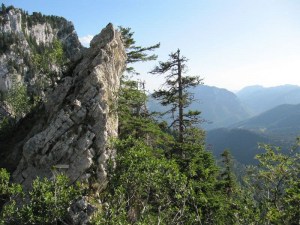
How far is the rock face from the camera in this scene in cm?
3228

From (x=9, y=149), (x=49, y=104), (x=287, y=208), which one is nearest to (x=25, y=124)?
(x=9, y=149)

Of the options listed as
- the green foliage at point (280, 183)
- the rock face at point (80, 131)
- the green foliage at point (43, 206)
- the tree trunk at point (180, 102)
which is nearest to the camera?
the green foliage at point (280, 183)

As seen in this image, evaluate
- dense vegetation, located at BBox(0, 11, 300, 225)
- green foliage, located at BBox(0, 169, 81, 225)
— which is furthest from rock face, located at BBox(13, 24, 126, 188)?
green foliage, located at BBox(0, 169, 81, 225)

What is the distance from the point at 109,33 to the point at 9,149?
2085cm

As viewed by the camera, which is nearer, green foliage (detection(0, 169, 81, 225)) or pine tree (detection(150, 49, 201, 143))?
green foliage (detection(0, 169, 81, 225))

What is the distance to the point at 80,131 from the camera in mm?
33719

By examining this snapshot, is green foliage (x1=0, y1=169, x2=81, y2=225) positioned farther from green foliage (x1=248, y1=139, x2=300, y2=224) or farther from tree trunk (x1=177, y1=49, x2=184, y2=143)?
tree trunk (x1=177, y1=49, x2=184, y2=143)

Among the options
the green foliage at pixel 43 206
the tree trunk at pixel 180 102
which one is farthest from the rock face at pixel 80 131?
the tree trunk at pixel 180 102

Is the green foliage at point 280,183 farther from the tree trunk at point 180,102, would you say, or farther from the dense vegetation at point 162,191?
the tree trunk at point 180,102

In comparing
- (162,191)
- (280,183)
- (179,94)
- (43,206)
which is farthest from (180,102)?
(43,206)

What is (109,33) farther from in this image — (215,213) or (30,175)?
(215,213)

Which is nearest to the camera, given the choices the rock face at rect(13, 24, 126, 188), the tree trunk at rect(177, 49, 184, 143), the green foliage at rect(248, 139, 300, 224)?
the green foliage at rect(248, 139, 300, 224)

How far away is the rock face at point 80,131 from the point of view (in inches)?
1271

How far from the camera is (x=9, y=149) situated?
44.3 metres
